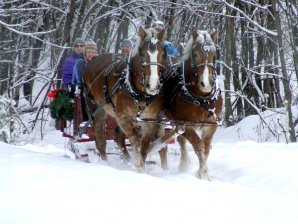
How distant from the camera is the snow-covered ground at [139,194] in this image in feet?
12.8

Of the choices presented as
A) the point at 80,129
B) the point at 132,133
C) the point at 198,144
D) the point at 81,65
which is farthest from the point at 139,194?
the point at 81,65

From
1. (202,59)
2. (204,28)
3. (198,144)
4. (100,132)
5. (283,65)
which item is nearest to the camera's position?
(202,59)

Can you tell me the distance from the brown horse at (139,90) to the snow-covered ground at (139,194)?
26.6 inches

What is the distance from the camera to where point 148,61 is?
269 inches

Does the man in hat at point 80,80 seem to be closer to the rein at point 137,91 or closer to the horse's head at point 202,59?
the rein at point 137,91

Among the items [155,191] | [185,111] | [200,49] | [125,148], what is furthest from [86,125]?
[155,191]

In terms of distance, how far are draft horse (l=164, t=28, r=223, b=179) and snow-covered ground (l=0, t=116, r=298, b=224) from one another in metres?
0.53

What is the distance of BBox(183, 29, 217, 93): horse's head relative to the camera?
21.9 feet

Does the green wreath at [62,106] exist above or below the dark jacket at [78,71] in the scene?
below

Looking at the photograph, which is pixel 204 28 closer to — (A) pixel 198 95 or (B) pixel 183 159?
(B) pixel 183 159

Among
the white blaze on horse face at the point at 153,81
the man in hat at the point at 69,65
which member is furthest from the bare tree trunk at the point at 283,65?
the white blaze on horse face at the point at 153,81

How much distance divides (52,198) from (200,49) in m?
3.30

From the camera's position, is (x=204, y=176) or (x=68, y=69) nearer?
(x=204, y=176)

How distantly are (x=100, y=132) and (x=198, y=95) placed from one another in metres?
2.58
